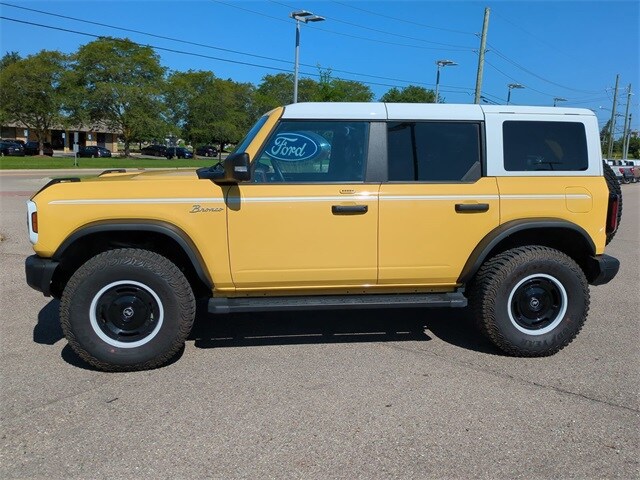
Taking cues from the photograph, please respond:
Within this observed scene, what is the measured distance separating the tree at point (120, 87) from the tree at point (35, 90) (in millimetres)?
1551

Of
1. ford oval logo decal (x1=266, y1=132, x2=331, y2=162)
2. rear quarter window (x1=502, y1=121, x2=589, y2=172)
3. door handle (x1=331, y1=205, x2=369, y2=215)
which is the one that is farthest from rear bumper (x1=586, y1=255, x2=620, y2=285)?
ford oval logo decal (x1=266, y1=132, x2=331, y2=162)

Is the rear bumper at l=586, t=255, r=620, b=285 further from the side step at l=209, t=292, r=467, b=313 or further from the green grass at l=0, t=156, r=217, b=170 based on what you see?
the green grass at l=0, t=156, r=217, b=170

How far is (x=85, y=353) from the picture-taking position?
13.0 feet

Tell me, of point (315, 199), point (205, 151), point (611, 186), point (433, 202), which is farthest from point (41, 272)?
point (205, 151)

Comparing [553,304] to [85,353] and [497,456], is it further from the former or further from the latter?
[85,353]

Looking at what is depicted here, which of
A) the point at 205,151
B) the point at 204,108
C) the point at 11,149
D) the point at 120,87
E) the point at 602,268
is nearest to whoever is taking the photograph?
the point at 602,268

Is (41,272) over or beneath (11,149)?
beneath

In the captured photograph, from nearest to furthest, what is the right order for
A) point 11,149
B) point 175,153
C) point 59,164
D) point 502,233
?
1. point 502,233
2. point 59,164
3. point 11,149
4. point 175,153

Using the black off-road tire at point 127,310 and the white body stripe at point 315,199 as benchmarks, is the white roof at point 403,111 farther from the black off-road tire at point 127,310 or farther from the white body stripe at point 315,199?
the black off-road tire at point 127,310

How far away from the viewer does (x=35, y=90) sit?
4762 centimetres

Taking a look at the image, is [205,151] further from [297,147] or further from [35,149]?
[297,147]

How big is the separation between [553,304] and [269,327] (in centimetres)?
252

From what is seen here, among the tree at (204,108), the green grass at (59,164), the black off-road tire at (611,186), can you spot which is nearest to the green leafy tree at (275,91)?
the tree at (204,108)

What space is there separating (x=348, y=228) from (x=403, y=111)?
3.56ft
